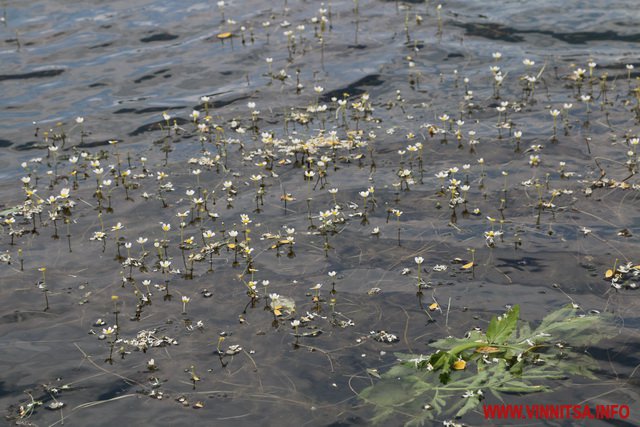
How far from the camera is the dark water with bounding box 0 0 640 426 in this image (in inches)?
257

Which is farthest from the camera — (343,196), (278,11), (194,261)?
(278,11)

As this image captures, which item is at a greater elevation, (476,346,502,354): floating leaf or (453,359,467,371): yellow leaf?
(476,346,502,354): floating leaf

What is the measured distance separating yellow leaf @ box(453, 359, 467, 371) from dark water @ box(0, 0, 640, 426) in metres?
0.45

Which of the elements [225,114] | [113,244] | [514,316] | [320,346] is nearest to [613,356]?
[514,316]

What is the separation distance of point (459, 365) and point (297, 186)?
13.0 ft

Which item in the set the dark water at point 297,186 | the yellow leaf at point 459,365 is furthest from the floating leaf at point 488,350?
the dark water at point 297,186

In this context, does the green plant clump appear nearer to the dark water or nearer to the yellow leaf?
the yellow leaf

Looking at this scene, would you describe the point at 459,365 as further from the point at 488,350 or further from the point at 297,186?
the point at 297,186

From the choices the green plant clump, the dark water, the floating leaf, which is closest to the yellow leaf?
the green plant clump

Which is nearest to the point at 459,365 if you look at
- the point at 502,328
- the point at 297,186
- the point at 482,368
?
the point at 482,368

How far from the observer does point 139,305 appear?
7.46 m

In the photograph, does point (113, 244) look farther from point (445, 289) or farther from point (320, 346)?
point (445, 289)

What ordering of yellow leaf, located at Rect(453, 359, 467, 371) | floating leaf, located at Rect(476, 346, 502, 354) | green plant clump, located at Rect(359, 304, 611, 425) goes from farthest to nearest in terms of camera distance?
1. floating leaf, located at Rect(476, 346, 502, 354)
2. yellow leaf, located at Rect(453, 359, 467, 371)
3. green plant clump, located at Rect(359, 304, 611, 425)

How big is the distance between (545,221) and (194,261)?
358cm
